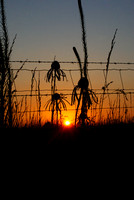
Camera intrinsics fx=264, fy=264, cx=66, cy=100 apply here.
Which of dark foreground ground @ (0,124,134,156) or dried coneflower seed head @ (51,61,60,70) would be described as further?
dried coneflower seed head @ (51,61,60,70)

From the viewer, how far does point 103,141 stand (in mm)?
2117

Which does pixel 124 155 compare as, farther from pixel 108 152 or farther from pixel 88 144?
pixel 88 144

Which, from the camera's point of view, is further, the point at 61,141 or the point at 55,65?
the point at 55,65

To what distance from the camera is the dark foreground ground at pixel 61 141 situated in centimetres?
192

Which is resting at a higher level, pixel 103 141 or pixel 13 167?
pixel 103 141

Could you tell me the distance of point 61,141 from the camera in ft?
6.81

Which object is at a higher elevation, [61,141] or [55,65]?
[55,65]

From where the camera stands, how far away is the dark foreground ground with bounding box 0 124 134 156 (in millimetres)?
1920

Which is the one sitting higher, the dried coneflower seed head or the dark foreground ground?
the dried coneflower seed head

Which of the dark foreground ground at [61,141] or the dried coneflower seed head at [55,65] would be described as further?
the dried coneflower seed head at [55,65]

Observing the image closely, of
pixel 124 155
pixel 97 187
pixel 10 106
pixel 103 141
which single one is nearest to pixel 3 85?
pixel 10 106

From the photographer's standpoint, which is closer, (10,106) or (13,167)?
(13,167)

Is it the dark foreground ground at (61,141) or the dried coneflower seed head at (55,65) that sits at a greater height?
the dried coneflower seed head at (55,65)

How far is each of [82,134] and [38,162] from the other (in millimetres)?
623
